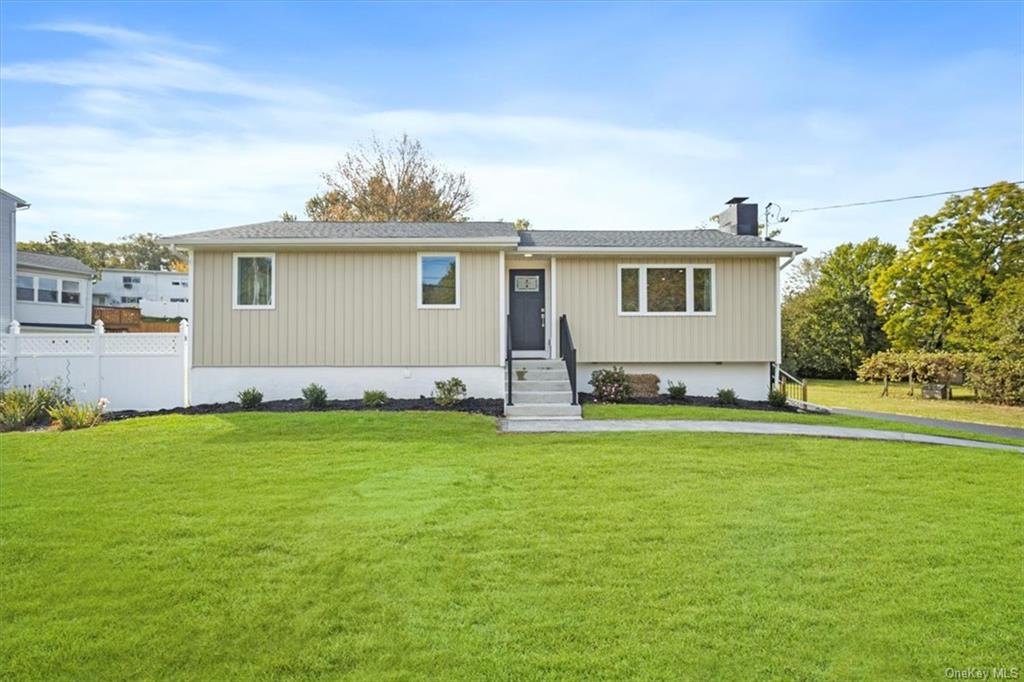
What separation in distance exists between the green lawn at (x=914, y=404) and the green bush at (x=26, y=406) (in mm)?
18493

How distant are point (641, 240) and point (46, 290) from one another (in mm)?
25052

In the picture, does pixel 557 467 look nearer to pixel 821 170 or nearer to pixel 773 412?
pixel 773 412

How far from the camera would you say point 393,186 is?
30047 mm

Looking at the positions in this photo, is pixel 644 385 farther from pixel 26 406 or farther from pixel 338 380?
Answer: pixel 26 406

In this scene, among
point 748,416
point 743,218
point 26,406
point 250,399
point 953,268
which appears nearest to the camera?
point 26,406

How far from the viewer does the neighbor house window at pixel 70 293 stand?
1032 inches

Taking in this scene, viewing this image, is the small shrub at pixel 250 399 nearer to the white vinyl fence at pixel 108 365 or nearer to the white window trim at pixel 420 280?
the white vinyl fence at pixel 108 365

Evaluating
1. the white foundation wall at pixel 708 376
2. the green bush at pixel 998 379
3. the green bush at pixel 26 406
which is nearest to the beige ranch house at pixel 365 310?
the white foundation wall at pixel 708 376

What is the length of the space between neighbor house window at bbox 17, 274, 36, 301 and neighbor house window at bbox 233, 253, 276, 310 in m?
18.1

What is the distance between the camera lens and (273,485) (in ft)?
20.0

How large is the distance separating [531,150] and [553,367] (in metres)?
8.92

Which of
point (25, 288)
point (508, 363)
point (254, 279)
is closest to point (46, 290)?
point (25, 288)

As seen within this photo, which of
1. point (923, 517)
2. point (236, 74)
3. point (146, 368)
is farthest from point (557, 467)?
point (236, 74)

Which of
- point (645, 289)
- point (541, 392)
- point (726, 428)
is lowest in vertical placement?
point (726, 428)
